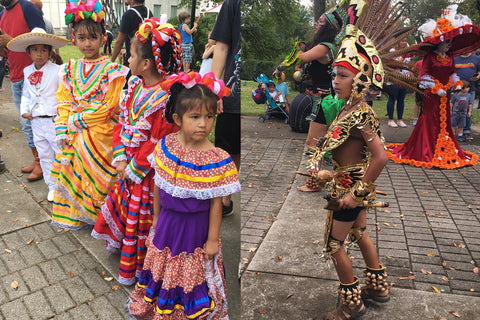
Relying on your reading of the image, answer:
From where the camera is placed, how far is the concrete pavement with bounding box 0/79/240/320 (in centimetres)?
254

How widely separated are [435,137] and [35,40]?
13.0ft

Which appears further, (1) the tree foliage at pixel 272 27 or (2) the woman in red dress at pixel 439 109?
(2) the woman in red dress at pixel 439 109

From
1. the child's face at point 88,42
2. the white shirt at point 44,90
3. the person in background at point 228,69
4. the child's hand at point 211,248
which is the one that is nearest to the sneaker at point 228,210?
the person in background at point 228,69

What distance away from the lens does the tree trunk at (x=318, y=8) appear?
1967 millimetres

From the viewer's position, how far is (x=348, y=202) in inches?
81.3

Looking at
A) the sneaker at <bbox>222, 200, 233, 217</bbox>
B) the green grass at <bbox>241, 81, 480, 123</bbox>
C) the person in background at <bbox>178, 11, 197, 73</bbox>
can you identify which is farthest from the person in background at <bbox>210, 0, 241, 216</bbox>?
the sneaker at <bbox>222, 200, 233, 217</bbox>

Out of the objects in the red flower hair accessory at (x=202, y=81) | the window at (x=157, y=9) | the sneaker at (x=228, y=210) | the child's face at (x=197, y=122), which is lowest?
the sneaker at (x=228, y=210)

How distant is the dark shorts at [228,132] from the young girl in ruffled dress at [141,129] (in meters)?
0.28

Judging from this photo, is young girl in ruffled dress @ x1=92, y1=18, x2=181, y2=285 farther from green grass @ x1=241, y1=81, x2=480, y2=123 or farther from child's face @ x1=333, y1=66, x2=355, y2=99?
child's face @ x1=333, y1=66, x2=355, y2=99

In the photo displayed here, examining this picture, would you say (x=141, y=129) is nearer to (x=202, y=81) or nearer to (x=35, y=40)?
(x=202, y=81)

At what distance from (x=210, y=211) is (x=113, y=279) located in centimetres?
109

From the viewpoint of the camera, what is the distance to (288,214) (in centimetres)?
258

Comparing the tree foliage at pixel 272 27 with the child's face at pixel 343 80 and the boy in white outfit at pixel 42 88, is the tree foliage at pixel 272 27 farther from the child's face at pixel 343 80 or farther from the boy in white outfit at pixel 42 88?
the boy in white outfit at pixel 42 88

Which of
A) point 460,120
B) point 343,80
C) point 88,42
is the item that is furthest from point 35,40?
point 460,120
